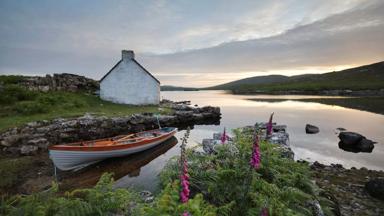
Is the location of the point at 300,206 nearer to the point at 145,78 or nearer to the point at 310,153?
the point at 310,153

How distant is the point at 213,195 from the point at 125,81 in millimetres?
32741

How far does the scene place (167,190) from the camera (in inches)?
166

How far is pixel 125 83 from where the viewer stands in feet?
118

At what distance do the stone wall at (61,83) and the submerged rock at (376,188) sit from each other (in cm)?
3445

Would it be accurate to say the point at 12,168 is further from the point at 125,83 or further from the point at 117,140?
the point at 125,83

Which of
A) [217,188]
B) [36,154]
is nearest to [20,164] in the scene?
[36,154]

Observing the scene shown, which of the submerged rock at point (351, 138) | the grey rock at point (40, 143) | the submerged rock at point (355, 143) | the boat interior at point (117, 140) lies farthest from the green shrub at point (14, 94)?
the submerged rock at point (351, 138)

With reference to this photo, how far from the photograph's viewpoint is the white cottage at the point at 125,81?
118 feet

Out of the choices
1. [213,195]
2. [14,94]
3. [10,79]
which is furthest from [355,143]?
[10,79]

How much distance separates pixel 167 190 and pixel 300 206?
312cm

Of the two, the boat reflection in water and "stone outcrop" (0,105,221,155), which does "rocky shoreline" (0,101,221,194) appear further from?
the boat reflection in water

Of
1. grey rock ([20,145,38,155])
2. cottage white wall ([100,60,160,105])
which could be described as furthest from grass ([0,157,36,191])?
cottage white wall ([100,60,160,105])

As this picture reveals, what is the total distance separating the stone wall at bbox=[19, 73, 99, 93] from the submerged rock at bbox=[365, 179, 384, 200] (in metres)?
34.5

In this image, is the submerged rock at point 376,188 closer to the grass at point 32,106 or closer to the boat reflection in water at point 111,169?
the boat reflection in water at point 111,169
